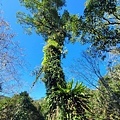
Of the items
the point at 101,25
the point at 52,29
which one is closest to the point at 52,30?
the point at 52,29

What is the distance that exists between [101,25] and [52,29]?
18.2 feet

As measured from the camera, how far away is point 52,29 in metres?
19.0

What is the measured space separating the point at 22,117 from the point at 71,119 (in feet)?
21.4

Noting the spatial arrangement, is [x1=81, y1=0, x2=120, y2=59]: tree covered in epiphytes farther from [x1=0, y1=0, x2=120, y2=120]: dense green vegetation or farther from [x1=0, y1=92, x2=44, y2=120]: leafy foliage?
[x1=0, y1=92, x2=44, y2=120]: leafy foliage

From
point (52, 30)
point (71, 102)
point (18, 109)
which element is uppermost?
point (52, 30)

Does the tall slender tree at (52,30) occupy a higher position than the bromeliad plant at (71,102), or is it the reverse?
the tall slender tree at (52,30)

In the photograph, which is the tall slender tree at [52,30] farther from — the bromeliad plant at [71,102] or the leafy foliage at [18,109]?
the leafy foliage at [18,109]

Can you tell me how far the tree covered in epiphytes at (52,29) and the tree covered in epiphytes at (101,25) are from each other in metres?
0.66

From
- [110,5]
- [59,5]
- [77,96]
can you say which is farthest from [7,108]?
[110,5]

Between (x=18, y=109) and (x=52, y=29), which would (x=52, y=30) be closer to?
(x=52, y=29)

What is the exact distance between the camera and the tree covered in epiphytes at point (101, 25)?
42.5 ft

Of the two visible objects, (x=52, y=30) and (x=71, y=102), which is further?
(x=52, y=30)

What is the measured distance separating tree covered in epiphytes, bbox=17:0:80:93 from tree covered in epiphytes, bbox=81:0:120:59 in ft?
2.17

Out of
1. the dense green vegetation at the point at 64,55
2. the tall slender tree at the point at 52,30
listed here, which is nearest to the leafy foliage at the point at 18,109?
the dense green vegetation at the point at 64,55
